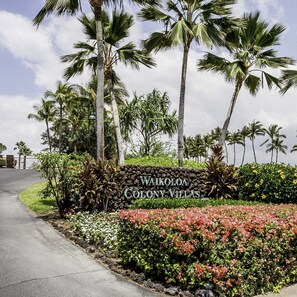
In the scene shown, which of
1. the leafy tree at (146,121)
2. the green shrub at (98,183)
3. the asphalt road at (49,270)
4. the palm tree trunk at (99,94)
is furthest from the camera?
the leafy tree at (146,121)

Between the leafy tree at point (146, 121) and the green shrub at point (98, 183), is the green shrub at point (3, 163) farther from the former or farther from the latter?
the green shrub at point (98, 183)

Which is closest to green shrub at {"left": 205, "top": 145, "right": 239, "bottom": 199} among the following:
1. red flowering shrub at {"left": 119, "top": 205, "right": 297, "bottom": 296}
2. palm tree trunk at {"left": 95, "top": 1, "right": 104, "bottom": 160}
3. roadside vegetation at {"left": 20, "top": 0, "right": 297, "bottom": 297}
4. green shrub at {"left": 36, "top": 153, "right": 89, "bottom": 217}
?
roadside vegetation at {"left": 20, "top": 0, "right": 297, "bottom": 297}

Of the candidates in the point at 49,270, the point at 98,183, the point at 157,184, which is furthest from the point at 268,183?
the point at 49,270

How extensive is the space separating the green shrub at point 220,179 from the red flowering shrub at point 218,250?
8215 millimetres

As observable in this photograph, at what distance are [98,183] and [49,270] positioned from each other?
17.0 feet

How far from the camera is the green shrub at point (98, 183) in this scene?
11.3 meters

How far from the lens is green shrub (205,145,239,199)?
14.8 metres

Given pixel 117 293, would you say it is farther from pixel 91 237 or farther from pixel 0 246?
pixel 0 246

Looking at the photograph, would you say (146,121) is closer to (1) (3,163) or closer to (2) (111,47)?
(2) (111,47)

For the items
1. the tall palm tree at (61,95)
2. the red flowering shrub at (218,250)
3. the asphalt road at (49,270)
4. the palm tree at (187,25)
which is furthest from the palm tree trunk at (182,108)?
the tall palm tree at (61,95)

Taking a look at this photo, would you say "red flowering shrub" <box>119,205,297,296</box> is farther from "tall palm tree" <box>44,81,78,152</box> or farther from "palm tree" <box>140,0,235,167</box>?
"tall palm tree" <box>44,81,78,152</box>

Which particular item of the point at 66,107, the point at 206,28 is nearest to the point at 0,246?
the point at 206,28

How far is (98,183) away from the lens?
11.6 metres

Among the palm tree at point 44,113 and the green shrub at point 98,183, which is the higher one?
the palm tree at point 44,113
